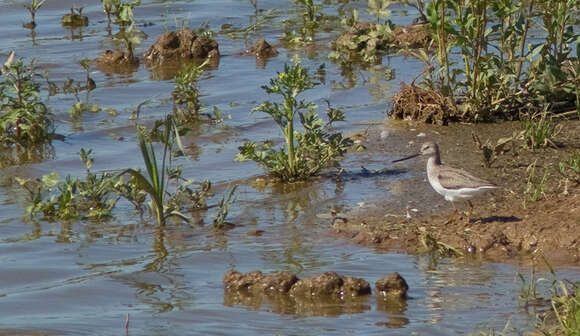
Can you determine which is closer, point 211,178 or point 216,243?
point 216,243

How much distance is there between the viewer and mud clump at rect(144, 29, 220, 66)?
1433 cm

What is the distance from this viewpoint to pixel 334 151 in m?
9.20

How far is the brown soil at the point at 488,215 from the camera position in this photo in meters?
7.63

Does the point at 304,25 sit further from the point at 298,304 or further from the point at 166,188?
the point at 298,304

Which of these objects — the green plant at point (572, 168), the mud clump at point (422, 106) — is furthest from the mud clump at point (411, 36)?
the green plant at point (572, 168)

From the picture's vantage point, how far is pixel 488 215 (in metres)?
8.15

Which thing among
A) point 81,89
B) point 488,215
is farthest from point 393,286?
point 81,89

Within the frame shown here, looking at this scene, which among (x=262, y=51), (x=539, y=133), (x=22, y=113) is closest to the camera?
(x=539, y=133)

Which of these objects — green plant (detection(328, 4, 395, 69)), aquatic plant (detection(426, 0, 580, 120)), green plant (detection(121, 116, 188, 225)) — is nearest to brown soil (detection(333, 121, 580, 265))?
aquatic plant (detection(426, 0, 580, 120))

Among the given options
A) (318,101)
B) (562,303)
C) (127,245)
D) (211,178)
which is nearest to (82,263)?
(127,245)

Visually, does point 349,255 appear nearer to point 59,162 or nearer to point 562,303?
point 562,303

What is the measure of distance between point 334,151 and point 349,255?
1.70 m

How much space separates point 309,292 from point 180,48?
318 inches

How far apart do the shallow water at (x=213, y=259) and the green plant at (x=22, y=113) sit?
0.28 meters
